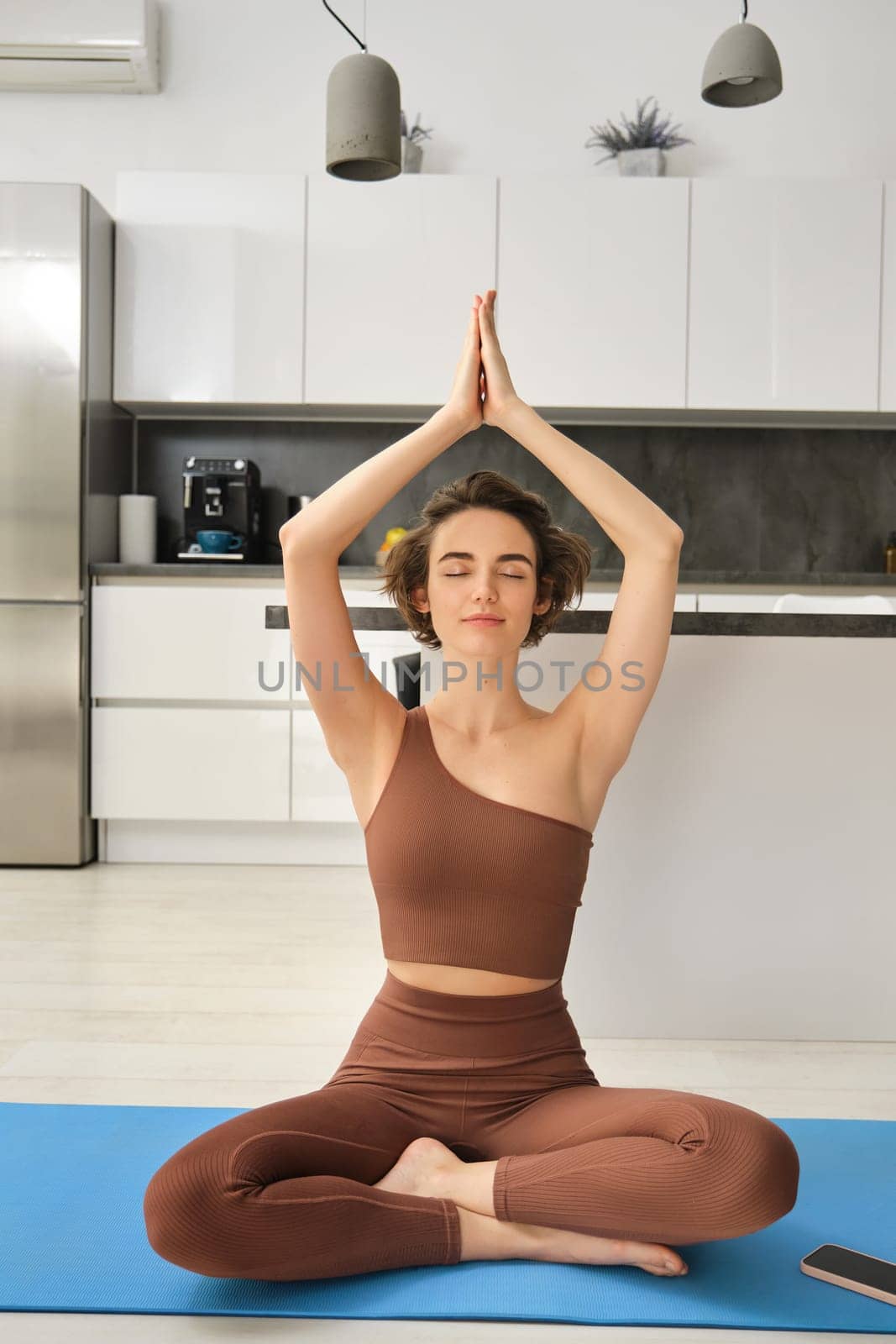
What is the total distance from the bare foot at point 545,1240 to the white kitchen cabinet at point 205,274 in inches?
125

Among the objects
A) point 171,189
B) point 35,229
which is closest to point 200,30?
point 171,189

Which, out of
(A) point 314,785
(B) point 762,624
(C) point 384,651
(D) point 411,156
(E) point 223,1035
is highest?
(D) point 411,156

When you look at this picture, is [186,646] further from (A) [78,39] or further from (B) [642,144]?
(B) [642,144]

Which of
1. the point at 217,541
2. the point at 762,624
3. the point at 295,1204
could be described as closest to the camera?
the point at 295,1204

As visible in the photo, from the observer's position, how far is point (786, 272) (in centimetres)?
396

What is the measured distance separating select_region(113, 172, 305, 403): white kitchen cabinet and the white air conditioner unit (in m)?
0.54

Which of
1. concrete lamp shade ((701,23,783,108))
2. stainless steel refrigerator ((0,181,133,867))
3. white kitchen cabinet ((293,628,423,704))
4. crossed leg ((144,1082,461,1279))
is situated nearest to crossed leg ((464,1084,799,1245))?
crossed leg ((144,1082,461,1279))

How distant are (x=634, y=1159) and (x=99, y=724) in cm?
298

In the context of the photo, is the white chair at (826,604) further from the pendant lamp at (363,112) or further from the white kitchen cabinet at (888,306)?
the white kitchen cabinet at (888,306)

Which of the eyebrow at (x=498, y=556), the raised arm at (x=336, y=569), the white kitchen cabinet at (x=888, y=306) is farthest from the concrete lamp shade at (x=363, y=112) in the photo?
the white kitchen cabinet at (x=888, y=306)

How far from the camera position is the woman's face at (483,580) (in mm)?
1510

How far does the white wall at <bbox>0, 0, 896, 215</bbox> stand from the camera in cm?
429

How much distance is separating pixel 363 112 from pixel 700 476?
266 cm

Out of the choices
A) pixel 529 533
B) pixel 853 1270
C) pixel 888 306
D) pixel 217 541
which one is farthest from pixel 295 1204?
pixel 888 306
